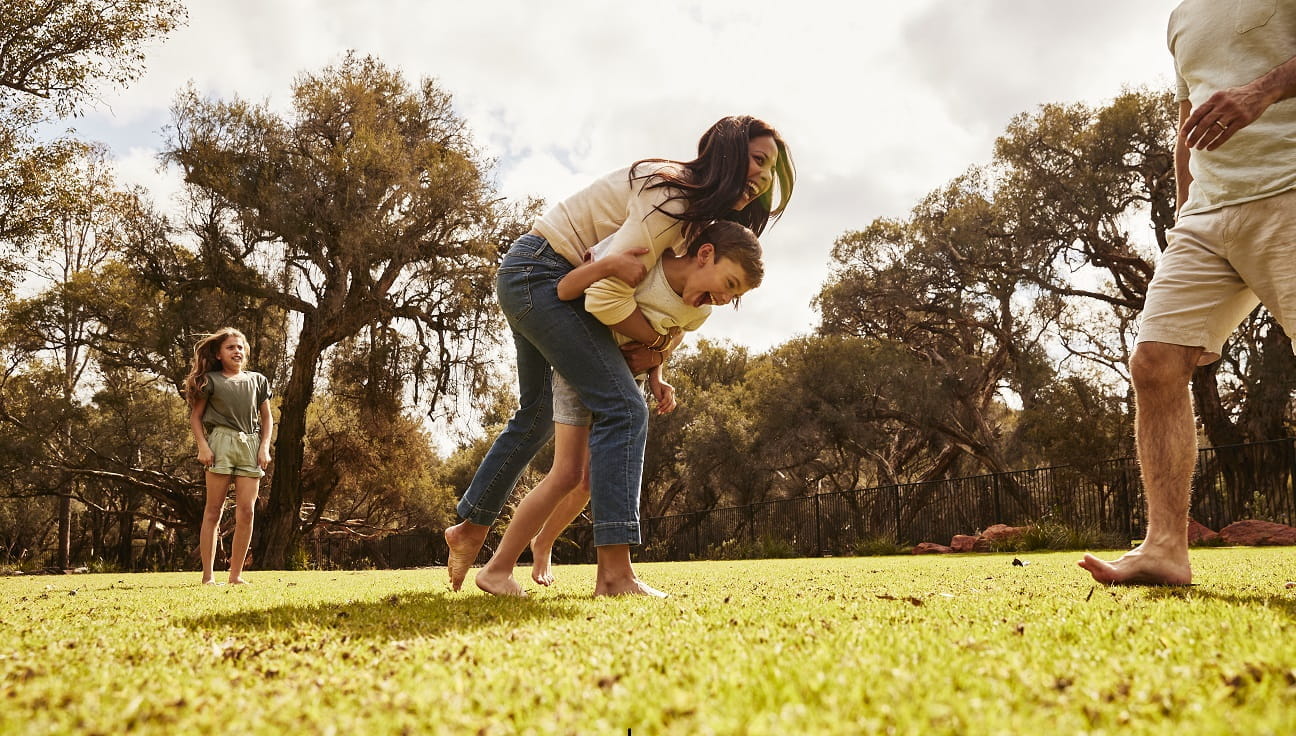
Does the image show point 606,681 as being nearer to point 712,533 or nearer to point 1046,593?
point 1046,593

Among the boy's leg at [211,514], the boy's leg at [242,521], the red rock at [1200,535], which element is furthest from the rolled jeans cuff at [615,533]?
the red rock at [1200,535]

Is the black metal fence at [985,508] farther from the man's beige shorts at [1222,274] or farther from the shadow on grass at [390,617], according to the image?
the shadow on grass at [390,617]

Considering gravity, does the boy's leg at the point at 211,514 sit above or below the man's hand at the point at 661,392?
below

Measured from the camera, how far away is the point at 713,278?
321 cm

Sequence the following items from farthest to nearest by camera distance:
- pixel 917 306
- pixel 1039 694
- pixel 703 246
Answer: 1. pixel 917 306
2. pixel 703 246
3. pixel 1039 694

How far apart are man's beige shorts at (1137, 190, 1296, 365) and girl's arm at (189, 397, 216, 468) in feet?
19.7

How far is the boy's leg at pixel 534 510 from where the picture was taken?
329 cm

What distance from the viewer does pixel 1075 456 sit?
19.3 m

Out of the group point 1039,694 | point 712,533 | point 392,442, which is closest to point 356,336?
point 392,442

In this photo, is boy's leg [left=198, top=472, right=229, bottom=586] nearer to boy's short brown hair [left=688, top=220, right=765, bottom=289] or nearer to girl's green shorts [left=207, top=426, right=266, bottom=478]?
girl's green shorts [left=207, top=426, right=266, bottom=478]

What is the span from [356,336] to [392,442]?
3.02 m

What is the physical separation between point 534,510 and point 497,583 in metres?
0.35

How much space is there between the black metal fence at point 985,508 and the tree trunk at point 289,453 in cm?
648

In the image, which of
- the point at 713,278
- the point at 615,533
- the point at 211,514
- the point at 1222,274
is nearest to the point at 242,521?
the point at 211,514
